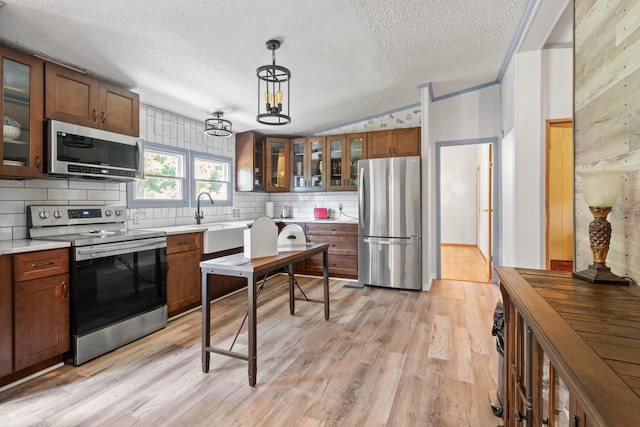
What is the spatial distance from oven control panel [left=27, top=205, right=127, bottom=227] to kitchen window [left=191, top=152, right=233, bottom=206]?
3.66ft

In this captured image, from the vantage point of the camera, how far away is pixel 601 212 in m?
1.22

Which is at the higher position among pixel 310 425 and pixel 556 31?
pixel 556 31

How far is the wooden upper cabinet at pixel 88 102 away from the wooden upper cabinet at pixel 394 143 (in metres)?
3.12

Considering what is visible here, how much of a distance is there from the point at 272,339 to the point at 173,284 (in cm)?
121

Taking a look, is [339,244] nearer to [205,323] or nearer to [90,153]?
[205,323]

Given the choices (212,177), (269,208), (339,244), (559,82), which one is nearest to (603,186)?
(559,82)

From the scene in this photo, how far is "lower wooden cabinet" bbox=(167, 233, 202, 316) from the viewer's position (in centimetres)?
310

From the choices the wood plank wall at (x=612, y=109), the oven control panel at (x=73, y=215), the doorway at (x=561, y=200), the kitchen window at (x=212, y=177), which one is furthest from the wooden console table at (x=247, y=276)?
the doorway at (x=561, y=200)

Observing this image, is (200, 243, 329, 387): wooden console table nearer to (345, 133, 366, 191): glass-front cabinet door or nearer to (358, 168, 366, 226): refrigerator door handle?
(358, 168, 366, 226): refrigerator door handle

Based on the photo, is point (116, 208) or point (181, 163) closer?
point (116, 208)

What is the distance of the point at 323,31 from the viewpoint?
2406 millimetres

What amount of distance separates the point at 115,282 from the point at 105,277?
0.31ft

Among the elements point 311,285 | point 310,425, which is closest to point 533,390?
point 310,425

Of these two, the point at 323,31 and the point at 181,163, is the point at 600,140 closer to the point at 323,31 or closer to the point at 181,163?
the point at 323,31
